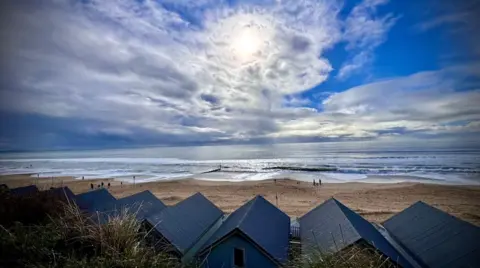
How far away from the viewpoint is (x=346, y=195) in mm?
25969

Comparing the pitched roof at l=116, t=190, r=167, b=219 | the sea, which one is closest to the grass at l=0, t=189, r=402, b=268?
the pitched roof at l=116, t=190, r=167, b=219

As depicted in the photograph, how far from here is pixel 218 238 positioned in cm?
860

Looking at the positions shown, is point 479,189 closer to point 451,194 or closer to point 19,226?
point 451,194

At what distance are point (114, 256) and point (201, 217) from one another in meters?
9.48

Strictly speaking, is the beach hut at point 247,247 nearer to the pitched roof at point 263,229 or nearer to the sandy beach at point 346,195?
the pitched roof at point 263,229

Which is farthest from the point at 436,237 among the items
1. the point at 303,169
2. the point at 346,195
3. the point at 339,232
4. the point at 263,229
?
the point at 303,169

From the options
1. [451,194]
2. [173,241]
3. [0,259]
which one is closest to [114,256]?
[0,259]

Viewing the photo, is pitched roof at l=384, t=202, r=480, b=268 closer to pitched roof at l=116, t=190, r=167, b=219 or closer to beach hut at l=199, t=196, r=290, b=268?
beach hut at l=199, t=196, r=290, b=268

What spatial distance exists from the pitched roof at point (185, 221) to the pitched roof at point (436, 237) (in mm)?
8185

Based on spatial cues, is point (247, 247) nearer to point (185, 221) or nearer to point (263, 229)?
point (263, 229)

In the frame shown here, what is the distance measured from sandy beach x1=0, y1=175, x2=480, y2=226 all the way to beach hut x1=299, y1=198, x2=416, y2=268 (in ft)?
27.7

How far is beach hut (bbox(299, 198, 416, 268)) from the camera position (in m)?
7.21

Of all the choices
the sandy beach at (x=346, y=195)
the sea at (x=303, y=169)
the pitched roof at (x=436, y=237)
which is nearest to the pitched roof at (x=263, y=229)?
Result: the pitched roof at (x=436, y=237)

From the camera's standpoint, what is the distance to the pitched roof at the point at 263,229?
830 cm
